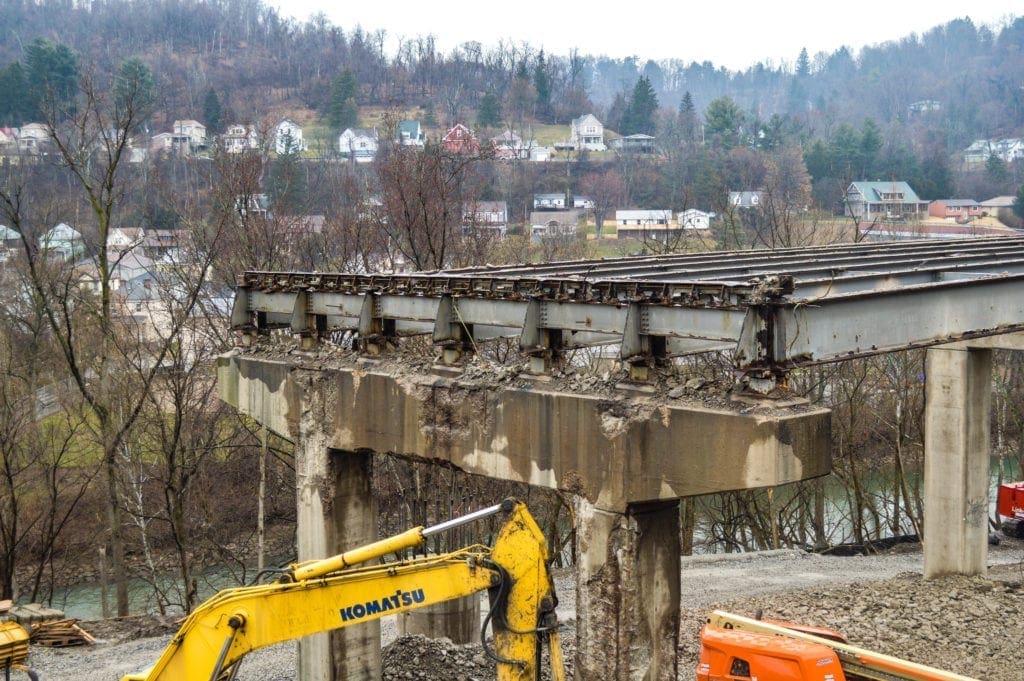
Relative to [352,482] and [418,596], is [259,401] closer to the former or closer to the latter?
[352,482]

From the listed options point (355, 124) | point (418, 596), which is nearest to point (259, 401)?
point (418, 596)

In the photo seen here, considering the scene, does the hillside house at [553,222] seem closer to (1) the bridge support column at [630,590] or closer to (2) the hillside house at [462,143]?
(2) the hillside house at [462,143]

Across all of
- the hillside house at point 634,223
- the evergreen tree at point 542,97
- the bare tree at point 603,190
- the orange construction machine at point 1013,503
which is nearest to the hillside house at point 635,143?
the evergreen tree at point 542,97

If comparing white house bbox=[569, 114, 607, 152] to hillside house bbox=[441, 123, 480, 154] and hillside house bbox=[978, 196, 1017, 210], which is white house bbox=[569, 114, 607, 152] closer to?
hillside house bbox=[978, 196, 1017, 210]

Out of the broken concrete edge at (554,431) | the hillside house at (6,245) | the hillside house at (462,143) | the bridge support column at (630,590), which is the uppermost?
the hillside house at (462,143)

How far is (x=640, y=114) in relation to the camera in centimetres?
12812

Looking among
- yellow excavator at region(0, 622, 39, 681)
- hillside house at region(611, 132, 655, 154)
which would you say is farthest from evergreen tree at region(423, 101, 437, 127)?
yellow excavator at region(0, 622, 39, 681)

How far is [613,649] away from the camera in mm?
9969

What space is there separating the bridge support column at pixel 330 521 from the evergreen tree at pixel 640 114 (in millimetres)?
118264

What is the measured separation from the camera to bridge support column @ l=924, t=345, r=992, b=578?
19594 millimetres

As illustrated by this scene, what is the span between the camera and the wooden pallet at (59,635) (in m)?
19.0

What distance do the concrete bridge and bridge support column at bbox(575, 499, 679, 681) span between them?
0.05 ft

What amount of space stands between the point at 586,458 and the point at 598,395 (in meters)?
0.58

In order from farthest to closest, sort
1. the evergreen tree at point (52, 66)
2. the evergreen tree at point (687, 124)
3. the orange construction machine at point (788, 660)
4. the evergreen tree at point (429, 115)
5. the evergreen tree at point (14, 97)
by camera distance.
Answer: the evergreen tree at point (429, 115)
the evergreen tree at point (687, 124)
the evergreen tree at point (52, 66)
the evergreen tree at point (14, 97)
the orange construction machine at point (788, 660)
